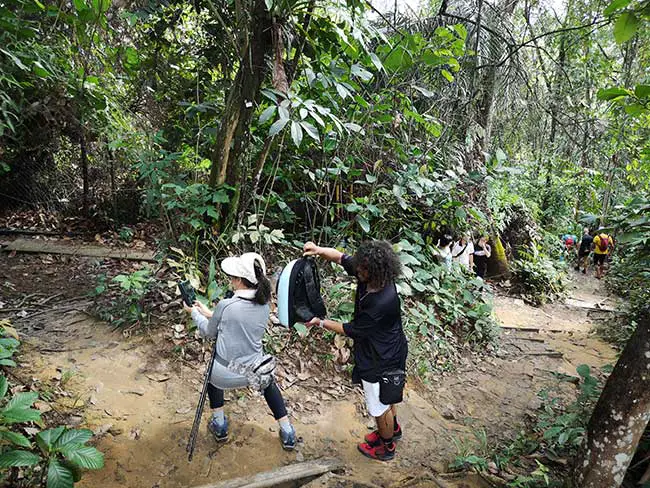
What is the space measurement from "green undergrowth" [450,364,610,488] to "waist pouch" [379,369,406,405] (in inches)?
32.8

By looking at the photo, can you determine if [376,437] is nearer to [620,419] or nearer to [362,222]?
[620,419]

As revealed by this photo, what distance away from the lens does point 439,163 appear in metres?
5.61

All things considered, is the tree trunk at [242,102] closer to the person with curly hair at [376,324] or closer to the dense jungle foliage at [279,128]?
the dense jungle foliage at [279,128]

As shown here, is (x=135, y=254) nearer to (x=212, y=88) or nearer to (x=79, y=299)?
(x=79, y=299)

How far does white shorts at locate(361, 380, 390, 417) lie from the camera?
2906 millimetres

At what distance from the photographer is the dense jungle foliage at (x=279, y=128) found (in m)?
3.62

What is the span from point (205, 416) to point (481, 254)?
7017 millimetres

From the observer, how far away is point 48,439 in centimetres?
208

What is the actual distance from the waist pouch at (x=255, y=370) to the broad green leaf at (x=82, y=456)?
86 centimetres

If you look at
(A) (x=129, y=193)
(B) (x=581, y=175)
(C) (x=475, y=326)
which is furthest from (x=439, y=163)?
(B) (x=581, y=175)

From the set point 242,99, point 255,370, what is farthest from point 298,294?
point 242,99

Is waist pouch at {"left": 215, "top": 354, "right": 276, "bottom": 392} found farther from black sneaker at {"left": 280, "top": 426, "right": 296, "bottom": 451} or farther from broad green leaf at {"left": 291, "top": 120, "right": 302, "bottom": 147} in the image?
broad green leaf at {"left": 291, "top": 120, "right": 302, "bottom": 147}

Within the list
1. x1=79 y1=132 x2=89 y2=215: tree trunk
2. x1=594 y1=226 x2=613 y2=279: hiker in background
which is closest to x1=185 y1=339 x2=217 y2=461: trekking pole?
x1=79 y1=132 x2=89 y2=215: tree trunk

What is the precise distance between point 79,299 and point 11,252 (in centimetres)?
246
